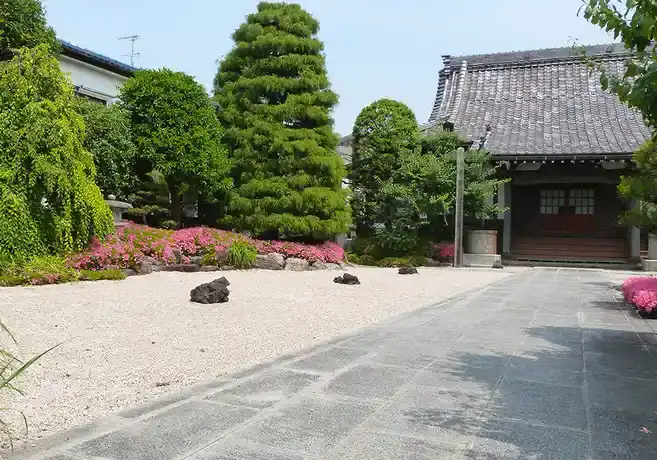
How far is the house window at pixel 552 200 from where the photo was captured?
18.7 metres

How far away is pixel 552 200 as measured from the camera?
61.7 ft

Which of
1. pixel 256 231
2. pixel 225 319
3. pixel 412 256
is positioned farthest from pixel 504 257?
pixel 225 319

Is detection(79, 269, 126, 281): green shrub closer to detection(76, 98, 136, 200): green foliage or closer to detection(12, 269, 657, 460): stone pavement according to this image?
detection(76, 98, 136, 200): green foliage

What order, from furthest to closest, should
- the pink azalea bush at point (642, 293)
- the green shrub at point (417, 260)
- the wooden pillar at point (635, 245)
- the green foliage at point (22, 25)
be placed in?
the wooden pillar at point (635, 245)
the green shrub at point (417, 260)
the green foliage at point (22, 25)
the pink azalea bush at point (642, 293)

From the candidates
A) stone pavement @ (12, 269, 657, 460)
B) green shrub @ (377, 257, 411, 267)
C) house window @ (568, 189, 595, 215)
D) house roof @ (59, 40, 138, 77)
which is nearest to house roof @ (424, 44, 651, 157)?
house window @ (568, 189, 595, 215)

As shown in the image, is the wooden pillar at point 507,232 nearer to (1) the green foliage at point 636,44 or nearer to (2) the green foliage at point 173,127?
(2) the green foliage at point 173,127

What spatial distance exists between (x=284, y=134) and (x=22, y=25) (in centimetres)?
637

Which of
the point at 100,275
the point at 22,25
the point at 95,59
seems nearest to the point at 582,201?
the point at 100,275

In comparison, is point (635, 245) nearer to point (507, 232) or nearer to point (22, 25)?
point (507, 232)

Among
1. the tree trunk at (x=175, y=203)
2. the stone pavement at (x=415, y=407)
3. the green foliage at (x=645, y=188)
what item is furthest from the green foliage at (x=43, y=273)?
the green foliage at (x=645, y=188)

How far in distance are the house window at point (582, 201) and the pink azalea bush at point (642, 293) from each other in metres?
10.8

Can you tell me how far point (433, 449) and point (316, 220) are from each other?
1204cm

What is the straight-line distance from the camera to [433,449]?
8.64 feet

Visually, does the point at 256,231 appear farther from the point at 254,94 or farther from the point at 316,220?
the point at 254,94
